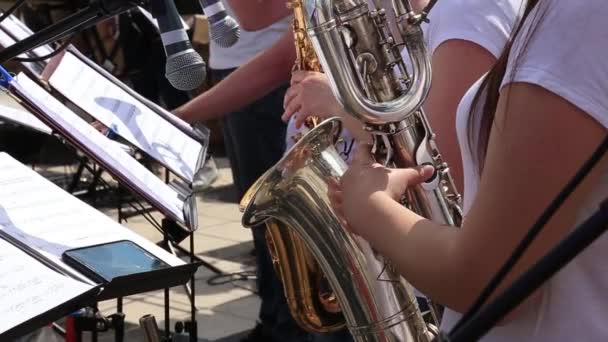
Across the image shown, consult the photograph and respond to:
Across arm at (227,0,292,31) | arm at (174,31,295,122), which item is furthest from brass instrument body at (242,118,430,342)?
arm at (227,0,292,31)

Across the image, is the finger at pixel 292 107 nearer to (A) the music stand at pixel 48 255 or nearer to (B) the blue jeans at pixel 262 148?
(A) the music stand at pixel 48 255

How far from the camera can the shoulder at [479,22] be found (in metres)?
1.60

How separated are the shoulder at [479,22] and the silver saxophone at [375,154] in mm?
47

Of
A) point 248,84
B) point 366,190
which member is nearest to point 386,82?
point 366,190

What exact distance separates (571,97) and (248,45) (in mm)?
2511

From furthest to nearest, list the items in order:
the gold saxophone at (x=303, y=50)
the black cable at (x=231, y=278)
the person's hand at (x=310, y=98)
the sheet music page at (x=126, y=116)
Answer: the black cable at (x=231, y=278) → the sheet music page at (x=126, y=116) → the gold saxophone at (x=303, y=50) → the person's hand at (x=310, y=98)

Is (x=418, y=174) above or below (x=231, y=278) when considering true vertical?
above

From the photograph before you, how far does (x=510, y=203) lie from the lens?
111 cm

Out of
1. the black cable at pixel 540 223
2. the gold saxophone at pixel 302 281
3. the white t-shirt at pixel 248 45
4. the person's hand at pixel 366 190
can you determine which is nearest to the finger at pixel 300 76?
the gold saxophone at pixel 302 281

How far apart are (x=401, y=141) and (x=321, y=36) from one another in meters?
0.24

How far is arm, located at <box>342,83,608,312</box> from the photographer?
3.52 ft

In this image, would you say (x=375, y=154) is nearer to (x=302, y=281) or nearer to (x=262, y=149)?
(x=302, y=281)

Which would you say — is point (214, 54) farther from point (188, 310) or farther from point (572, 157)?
point (572, 157)

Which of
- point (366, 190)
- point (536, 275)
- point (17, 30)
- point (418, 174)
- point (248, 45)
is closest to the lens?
point (536, 275)
